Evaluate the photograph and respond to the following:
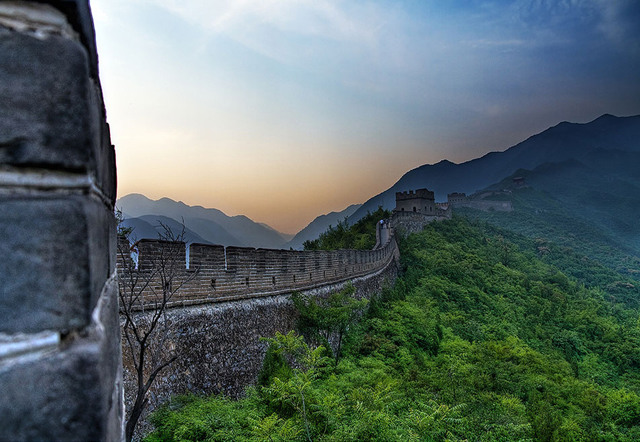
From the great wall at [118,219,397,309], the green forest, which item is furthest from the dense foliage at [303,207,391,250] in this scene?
the great wall at [118,219,397,309]

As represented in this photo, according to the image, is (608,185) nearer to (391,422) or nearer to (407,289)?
(407,289)

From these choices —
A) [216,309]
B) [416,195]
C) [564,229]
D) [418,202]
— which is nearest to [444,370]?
[216,309]

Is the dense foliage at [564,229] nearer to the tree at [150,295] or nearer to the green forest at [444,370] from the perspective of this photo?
the green forest at [444,370]

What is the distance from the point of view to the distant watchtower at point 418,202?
4188 centimetres

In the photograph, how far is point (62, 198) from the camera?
0.61 metres

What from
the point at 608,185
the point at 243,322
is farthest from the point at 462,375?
the point at 608,185

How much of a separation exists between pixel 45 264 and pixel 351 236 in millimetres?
28451

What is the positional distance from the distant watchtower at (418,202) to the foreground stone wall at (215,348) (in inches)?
1415

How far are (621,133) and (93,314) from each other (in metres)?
179

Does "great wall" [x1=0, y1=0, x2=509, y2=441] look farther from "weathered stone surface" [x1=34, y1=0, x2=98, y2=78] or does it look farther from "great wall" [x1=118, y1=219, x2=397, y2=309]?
"great wall" [x1=118, y1=219, x2=397, y2=309]

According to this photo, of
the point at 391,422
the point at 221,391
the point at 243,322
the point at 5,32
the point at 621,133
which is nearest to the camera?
the point at 5,32

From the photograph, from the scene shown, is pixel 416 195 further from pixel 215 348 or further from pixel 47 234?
pixel 47 234

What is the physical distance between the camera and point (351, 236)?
94.7 ft

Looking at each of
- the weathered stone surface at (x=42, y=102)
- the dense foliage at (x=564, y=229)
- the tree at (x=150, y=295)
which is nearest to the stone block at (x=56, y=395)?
the weathered stone surface at (x=42, y=102)
